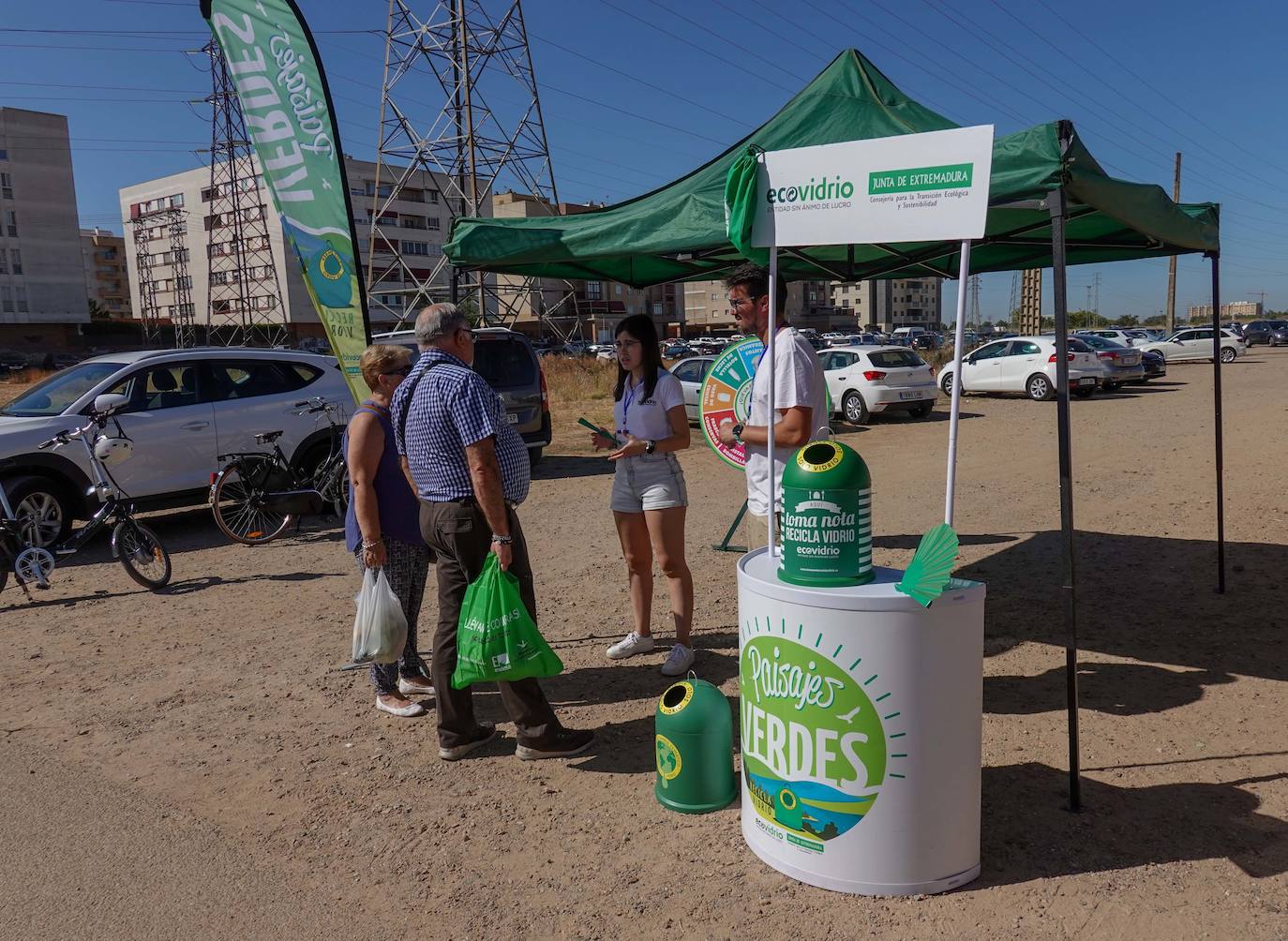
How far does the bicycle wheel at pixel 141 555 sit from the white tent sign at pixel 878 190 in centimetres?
572

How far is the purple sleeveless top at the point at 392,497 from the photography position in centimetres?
438

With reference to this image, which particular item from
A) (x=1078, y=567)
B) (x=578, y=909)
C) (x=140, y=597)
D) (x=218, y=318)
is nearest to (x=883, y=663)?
(x=578, y=909)

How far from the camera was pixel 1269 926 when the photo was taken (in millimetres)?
2701

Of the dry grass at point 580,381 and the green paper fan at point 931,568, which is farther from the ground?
the dry grass at point 580,381

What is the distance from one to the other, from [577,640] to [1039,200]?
3506mm

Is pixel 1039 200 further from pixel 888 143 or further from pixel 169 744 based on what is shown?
pixel 169 744

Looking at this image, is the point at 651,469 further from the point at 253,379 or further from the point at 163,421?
the point at 253,379

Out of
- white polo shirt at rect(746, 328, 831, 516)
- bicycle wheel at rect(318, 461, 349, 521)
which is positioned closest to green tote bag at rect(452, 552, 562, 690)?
white polo shirt at rect(746, 328, 831, 516)

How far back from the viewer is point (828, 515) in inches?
111

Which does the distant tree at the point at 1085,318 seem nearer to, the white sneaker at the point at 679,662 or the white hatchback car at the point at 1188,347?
the white hatchback car at the point at 1188,347

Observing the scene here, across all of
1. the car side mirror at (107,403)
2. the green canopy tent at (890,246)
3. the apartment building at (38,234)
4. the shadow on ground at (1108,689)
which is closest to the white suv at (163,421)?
the car side mirror at (107,403)

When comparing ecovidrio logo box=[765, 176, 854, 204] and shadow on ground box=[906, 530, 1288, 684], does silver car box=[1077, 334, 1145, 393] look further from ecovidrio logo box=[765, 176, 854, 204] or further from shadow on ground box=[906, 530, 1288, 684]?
ecovidrio logo box=[765, 176, 854, 204]

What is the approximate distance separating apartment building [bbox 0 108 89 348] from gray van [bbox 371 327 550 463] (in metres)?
82.0

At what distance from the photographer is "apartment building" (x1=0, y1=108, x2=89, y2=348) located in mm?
80250
